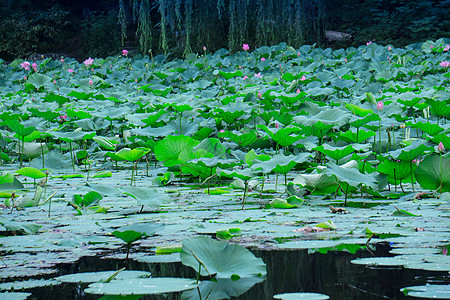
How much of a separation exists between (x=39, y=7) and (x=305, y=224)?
13.7m

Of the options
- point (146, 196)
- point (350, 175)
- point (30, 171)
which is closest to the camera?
point (146, 196)

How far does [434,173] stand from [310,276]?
112cm

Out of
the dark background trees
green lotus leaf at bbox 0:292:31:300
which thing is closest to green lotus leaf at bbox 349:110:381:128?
green lotus leaf at bbox 0:292:31:300

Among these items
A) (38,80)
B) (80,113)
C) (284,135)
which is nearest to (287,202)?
(284,135)

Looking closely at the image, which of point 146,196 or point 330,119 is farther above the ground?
A: point 330,119

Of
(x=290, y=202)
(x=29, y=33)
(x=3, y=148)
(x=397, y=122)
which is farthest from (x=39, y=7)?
(x=290, y=202)

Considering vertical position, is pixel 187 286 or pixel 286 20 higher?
pixel 286 20

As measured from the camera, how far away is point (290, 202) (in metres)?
1.97

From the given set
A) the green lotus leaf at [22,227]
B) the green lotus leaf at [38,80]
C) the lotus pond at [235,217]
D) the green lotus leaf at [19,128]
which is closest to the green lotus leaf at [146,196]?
the lotus pond at [235,217]

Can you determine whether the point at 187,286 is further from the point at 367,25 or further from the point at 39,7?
the point at 39,7

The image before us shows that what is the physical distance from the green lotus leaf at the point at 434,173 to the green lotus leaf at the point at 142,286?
125 cm

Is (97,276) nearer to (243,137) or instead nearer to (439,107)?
(243,137)

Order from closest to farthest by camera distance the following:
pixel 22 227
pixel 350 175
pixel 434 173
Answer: pixel 22 227, pixel 350 175, pixel 434 173

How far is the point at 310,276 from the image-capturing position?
3.59ft
